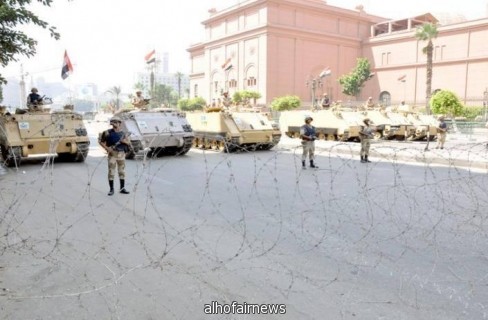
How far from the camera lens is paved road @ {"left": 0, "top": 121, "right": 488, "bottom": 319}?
4266mm

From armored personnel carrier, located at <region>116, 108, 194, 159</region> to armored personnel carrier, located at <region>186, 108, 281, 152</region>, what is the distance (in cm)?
179

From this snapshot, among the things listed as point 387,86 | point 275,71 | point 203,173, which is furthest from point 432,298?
point 387,86

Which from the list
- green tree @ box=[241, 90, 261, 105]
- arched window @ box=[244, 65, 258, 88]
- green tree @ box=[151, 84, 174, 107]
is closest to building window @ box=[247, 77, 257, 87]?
arched window @ box=[244, 65, 258, 88]

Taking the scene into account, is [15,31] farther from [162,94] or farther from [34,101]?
[162,94]

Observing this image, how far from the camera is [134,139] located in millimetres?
15875

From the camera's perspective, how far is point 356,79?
61.7 metres

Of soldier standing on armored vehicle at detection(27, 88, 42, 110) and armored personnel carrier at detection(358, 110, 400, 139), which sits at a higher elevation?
soldier standing on armored vehicle at detection(27, 88, 42, 110)

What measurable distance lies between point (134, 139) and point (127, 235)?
9.70 m

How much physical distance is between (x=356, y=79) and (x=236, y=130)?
46.5m

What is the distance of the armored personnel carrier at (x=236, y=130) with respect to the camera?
18.5 metres

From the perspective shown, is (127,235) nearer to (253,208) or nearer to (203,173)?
(253,208)

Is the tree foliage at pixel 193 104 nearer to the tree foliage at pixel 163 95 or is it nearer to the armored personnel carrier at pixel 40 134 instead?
the tree foliage at pixel 163 95

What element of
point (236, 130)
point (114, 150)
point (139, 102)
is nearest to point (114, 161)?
point (114, 150)

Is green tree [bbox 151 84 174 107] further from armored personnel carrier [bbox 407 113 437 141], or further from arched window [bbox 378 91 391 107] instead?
armored personnel carrier [bbox 407 113 437 141]
